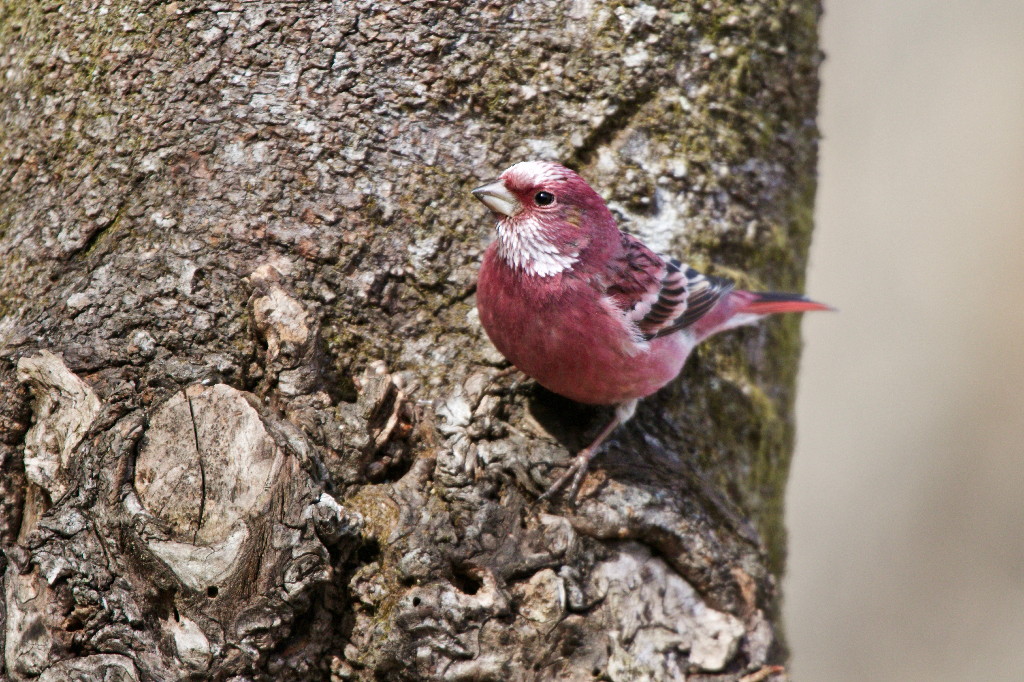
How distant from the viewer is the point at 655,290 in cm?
331

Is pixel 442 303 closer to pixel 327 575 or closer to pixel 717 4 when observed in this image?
pixel 327 575

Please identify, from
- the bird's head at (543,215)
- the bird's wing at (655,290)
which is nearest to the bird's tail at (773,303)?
the bird's wing at (655,290)

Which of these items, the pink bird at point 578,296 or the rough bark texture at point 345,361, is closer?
the rough bark texture at point 345,361

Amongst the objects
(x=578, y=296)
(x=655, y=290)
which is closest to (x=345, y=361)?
(x=578, y=296)

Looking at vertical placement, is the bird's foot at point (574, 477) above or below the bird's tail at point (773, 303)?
below

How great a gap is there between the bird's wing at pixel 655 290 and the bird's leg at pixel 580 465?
1.14 feet

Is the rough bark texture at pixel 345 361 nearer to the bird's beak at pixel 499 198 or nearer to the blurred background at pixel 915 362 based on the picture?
the bird's beak at pixel 499 198

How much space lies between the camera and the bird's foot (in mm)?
2770

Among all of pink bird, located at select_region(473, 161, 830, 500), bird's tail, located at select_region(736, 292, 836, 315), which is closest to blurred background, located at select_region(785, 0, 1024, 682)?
bird's tail, located at select_region(736, 292, 836, 315)

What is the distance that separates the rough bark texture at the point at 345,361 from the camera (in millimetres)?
2363

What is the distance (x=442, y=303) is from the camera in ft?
10.1

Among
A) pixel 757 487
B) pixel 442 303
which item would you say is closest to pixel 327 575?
pixel 442 303

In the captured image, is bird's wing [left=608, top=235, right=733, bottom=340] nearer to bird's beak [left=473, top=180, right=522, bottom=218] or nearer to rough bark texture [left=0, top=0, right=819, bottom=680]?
rough bark texture [left=0, top=0, right=819, bottom=680]

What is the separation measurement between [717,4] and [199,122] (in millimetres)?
2085
